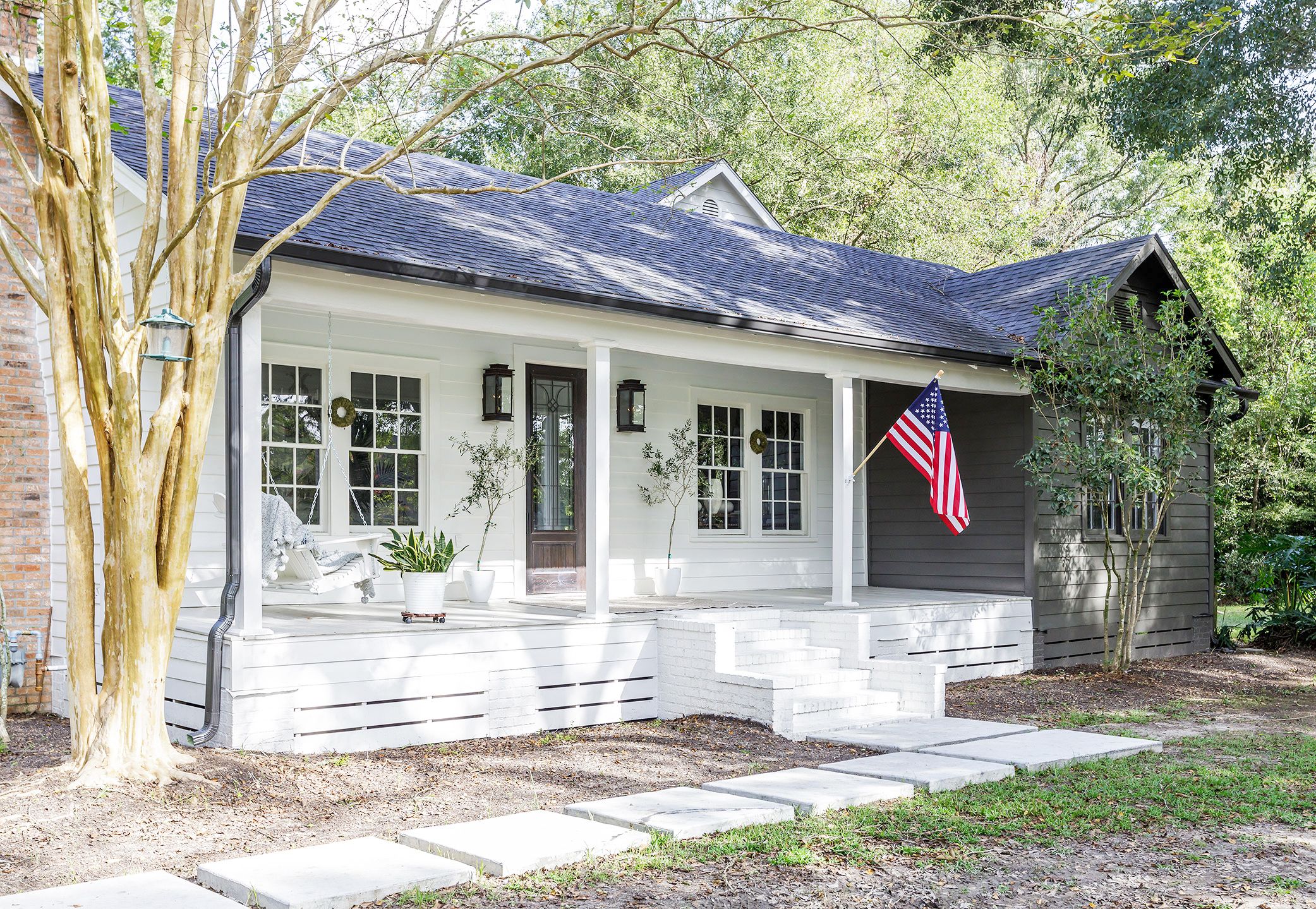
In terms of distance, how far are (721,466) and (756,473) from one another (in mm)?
473

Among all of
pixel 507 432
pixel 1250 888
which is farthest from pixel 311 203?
pixel 1250 888

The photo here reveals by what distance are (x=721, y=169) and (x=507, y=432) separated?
8.71 metres

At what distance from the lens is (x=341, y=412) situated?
9062mm

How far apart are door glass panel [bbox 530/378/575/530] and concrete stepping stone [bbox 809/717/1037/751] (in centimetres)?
353

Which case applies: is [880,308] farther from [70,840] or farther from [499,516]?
[70,840]

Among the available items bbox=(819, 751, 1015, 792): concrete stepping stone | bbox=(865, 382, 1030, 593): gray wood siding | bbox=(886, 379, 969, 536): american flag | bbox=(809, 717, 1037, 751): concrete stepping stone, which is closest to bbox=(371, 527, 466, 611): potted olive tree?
bbox=(809, 717, 1037, 751): concrete stepping stone

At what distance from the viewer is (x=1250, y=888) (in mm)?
4234

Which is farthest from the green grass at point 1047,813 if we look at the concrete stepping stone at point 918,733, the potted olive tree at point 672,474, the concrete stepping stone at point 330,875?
the potted olive tree at point 672,474

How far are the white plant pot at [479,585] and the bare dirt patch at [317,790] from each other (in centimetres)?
179

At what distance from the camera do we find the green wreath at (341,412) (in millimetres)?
9055

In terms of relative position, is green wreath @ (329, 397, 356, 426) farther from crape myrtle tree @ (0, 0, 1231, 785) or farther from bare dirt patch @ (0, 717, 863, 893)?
crape myrtle tree @ (0, 0, 1231, 785)

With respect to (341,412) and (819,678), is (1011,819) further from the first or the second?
(341,412)

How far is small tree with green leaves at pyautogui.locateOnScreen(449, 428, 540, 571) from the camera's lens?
9672 mm

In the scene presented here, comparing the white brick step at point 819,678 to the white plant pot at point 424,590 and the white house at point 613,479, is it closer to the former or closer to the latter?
the white house at point 613,479
